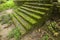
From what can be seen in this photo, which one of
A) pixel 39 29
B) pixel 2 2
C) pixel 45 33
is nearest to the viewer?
pixel 45 33

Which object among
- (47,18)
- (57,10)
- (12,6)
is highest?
(57,10)

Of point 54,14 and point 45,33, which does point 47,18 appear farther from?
point 45,33

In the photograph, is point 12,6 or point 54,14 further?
point 12,6

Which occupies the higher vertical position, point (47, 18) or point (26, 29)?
point (47, 18)

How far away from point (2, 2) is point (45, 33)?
1059 cm

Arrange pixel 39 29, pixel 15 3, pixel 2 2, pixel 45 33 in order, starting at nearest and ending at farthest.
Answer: pixel 45 33 → pixel 39 29 → pixel 15 3 → pixel 2 2

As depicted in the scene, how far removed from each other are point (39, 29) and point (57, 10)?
1314mm

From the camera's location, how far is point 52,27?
194 inches

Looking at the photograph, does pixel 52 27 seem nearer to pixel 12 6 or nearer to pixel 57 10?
pixel 57 10

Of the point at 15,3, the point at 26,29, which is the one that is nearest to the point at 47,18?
the point at 26,29

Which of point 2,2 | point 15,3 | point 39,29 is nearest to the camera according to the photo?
point 39,29

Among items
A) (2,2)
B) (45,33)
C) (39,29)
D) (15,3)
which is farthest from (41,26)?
(2,2)

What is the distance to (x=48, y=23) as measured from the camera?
17.4 ft

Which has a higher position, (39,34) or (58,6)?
(58,6)
